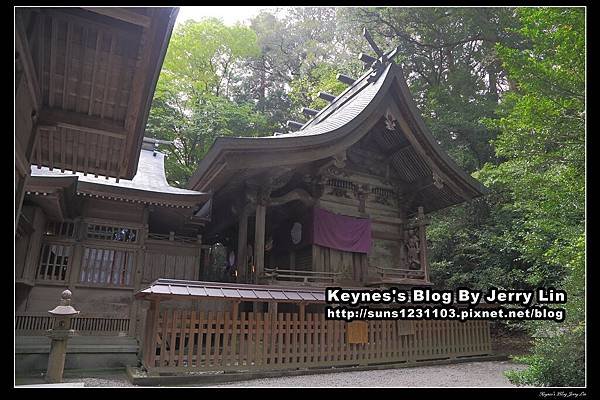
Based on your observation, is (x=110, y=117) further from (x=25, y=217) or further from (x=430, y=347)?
(x=430, y=347)

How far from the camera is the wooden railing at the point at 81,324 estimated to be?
821 cm

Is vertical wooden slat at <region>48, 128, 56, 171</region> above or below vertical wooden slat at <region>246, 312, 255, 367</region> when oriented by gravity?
above

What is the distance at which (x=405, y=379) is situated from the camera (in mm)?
7266

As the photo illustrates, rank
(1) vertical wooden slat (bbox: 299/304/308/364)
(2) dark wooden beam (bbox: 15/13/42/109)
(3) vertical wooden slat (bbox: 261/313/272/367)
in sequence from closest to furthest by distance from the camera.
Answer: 1. (2) dark wooden beam (bbox: 15/13/42/109)
2. (3) vertical wooden slat (bbox: 261/313/272/367)
3. (1) vertical wooden slat (bbox: 299/304/308/364)

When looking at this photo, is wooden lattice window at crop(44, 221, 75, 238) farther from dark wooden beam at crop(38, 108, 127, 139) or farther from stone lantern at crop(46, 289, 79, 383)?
dark wooden beam at crop(38, 108, 127, 139)

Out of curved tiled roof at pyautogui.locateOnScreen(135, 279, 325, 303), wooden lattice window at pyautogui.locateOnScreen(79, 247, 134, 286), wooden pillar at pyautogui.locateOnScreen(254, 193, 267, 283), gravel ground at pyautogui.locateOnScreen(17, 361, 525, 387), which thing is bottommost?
gravel ground at pyautogui.locateOnScreen(17, 361, 525, 387)

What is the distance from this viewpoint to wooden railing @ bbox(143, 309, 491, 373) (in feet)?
22.5

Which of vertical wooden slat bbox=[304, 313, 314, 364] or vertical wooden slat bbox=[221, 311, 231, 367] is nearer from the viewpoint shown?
vertical wooden slat bbox=[221, 311, 231, 367]

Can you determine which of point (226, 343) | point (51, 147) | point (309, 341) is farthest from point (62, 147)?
point (309, 341)

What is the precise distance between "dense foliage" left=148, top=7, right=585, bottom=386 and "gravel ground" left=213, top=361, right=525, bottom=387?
29.2 inches

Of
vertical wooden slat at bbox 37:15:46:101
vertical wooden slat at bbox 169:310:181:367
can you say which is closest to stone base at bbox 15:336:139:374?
vertical wooden slat at bbox 169:310:181:367

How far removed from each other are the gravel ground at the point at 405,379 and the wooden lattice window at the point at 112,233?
16.2 feet

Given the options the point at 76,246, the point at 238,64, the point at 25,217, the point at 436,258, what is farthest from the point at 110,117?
the point at 238,64
